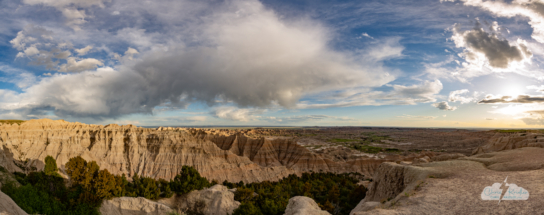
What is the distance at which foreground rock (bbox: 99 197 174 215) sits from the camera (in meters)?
26.0

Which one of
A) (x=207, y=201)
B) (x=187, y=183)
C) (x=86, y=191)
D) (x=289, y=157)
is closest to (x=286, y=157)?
(x=289, y=157)

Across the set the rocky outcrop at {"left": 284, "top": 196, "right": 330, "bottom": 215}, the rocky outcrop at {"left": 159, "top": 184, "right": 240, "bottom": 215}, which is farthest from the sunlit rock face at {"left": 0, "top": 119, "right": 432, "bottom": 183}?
the rocky outcrop at {"left": 284, "top": 196, "right": 330, "bottom": 215}

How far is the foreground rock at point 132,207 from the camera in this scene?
1022 inches

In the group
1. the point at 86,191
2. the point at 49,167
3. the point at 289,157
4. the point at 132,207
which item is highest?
the point at 49,167

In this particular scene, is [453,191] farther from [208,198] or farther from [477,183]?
[208,198]

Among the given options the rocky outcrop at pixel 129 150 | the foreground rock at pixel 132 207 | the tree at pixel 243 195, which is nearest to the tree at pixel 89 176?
the foreground rock at pixel 132 207

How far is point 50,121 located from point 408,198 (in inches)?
3833

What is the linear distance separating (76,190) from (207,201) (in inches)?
595

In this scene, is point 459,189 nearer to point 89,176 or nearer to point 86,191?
point 86,191

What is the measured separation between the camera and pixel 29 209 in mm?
21312

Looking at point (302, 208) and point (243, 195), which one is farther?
point (243, 195)

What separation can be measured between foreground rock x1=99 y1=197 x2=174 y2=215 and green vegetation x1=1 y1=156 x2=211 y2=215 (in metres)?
0.85

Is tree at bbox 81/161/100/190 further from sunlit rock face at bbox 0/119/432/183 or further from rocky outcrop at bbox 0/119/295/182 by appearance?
sunlit rock face at bbox 0/119/432/183

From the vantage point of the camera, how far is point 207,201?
102ft
